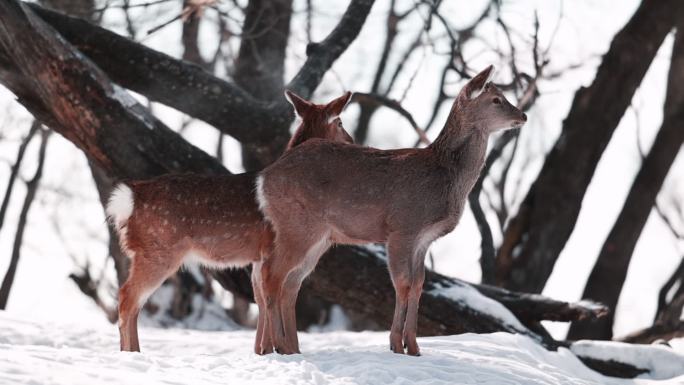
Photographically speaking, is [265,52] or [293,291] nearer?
[293,291]

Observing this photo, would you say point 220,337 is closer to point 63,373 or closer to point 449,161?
point 449,161

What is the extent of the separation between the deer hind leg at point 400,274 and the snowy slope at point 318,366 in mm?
183

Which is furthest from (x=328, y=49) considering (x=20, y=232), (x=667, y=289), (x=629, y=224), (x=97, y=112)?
(x=20, y=232)

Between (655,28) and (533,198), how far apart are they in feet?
8.35

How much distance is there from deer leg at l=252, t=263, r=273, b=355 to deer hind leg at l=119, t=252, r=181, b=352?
0.62m

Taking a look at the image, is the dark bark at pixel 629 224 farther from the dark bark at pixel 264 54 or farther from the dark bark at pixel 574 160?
the dark bark at pixel 264 54

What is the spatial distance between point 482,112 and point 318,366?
7.41ft

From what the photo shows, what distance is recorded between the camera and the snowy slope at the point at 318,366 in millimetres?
6094

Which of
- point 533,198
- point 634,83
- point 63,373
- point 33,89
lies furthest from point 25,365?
point 634,83

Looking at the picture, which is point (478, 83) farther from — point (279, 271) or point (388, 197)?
point (279, 271)

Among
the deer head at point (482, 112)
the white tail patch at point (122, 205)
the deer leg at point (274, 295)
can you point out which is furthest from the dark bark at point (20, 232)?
the deer head at point (482, 112)

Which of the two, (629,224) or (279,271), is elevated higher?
(629,224)

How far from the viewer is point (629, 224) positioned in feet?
47.9

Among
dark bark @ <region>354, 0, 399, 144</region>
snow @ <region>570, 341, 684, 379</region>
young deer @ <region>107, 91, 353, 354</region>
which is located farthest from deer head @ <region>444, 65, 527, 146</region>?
dark bark @ <region>354, 0, 399, 144</region>
